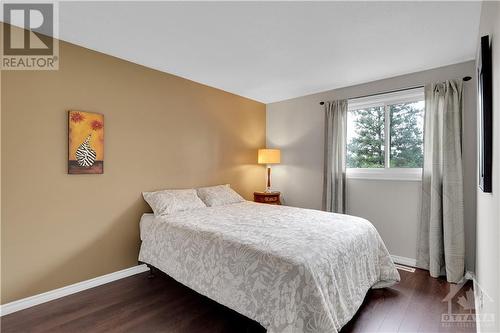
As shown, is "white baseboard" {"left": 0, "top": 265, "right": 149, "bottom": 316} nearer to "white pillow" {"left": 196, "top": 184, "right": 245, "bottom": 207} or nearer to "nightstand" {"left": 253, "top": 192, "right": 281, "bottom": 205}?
"white pillow" {"left": 196, "top": 184, "right": 245, "bottom": 207}

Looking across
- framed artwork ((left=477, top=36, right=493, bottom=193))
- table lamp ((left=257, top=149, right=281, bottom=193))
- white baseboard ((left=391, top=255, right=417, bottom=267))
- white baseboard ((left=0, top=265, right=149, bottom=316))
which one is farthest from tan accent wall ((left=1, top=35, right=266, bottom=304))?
framed artwork ((left=477, top=36, right=493, bottom=193))

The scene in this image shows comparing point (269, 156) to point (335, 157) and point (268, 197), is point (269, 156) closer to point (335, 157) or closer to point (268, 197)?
point (268, 197)

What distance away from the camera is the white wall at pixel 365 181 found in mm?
2736

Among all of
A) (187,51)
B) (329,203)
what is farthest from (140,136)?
(329,203)

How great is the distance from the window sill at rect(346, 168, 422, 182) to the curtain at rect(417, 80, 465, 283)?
0.51ft

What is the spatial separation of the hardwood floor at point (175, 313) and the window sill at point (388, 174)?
4.06 feet

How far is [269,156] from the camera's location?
4.26m

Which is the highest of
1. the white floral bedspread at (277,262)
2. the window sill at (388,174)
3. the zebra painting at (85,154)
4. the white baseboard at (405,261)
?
the zebra painting at (85,154)

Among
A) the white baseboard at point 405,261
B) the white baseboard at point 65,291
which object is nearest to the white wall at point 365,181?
the white baseboard at point 405,261

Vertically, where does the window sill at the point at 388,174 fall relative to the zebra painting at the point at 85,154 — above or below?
below

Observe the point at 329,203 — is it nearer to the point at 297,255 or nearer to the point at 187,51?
the point at 297,255

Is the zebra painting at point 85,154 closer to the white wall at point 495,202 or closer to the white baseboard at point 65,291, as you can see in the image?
the white baseboard at point 65,291

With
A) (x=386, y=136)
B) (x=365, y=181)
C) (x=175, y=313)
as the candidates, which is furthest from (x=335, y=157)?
(x=175, y=313)

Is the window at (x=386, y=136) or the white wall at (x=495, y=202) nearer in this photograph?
the white wall at (x=495, y=202)
